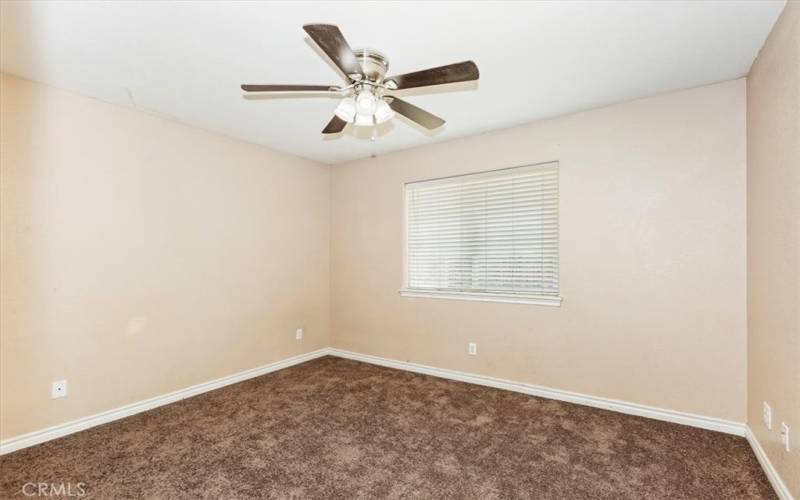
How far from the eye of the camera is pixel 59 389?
8.48 feet

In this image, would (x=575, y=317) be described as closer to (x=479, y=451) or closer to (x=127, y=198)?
(x=479, y=451)

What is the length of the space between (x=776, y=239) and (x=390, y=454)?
2.49 m

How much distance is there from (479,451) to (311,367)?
2.36 meters

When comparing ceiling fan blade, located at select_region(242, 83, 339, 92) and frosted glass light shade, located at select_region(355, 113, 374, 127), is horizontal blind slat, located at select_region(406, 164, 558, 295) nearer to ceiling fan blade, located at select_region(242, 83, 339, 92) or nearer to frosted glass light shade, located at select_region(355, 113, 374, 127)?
frosted glass light shade, located at select_region(355, 113, 374, 127)

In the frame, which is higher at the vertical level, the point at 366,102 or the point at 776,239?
the point at 366,102

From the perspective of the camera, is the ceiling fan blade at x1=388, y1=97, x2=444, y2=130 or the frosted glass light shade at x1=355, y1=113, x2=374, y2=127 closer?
the frosted glass light shade at x1=355, y1=113, x2=374, y2=127

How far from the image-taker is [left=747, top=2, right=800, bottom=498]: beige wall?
174 cm

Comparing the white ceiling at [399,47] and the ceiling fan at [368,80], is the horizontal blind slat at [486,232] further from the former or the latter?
the ceiling fan at [368,80]

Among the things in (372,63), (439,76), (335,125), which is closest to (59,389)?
(335,125)

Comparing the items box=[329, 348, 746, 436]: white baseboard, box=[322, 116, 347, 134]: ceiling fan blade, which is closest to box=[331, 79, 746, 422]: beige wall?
box=[329, 348, 746, 436]: white baseboard

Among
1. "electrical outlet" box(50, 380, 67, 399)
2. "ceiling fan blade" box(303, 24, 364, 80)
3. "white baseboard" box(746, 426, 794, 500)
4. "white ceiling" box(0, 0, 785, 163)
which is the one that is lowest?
"white baseboard" box(746, 426, 794, 500)

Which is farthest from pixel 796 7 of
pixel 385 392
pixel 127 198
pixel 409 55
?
pixel 127 198

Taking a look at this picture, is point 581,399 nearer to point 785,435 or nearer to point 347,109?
point 785,435

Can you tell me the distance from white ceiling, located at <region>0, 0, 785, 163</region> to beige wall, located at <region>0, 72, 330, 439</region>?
1.22 feet
